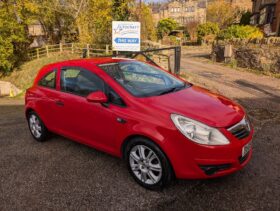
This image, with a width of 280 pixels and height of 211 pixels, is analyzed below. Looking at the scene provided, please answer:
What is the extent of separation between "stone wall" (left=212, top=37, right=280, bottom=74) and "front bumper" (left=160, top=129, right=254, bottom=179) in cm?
1003

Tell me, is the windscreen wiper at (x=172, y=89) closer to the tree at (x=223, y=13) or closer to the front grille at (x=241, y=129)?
the front grille at (x=241, y=129)

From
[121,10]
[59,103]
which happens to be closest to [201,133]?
[59,103]

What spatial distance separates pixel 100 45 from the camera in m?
20.2

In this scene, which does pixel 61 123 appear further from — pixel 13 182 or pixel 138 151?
pixel 138 151

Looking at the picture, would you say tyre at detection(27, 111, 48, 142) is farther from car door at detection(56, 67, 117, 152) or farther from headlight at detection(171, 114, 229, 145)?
headlight at detection(171, 114, 229, 145)

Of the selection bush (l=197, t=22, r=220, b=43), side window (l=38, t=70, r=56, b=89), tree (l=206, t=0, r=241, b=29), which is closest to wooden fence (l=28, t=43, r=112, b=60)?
side window (l=38, t=70, r=56, b=89)

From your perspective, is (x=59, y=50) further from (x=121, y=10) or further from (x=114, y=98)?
(x=114, y=98)

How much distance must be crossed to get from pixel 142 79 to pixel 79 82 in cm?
101

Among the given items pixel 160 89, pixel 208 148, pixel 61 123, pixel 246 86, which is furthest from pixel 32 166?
pixel 246 86

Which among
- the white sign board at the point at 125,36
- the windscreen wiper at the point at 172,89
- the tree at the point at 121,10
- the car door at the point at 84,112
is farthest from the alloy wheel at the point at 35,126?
the tree at the point at 121,10

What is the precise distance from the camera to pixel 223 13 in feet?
167

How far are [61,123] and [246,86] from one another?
726 cm

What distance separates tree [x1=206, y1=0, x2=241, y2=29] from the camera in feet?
159

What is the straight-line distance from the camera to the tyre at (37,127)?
510 centimetres
